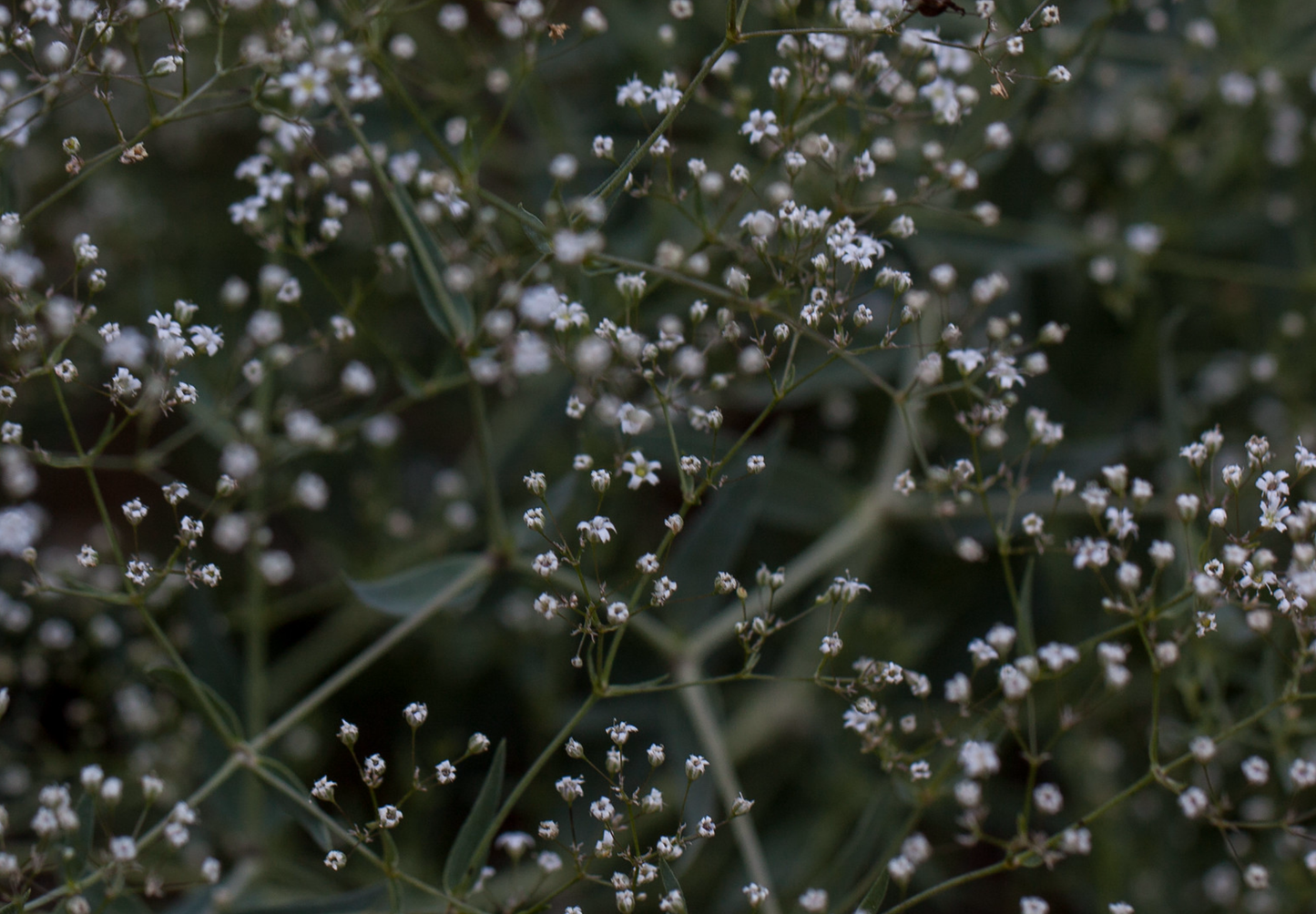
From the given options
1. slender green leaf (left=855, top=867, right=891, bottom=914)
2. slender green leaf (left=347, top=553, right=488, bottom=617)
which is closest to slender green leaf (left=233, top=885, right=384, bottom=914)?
slender green leaf (left=347, top=553, right=488, bottom=617)

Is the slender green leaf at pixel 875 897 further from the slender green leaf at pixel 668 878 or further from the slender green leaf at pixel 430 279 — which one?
the slender green leaf at pixel 430 279

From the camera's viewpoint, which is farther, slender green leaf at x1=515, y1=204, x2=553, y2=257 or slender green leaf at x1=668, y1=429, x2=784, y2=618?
slender green leaf at x1=668, y1=429, x2=784, y2=618

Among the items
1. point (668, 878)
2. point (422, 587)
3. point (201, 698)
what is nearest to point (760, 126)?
point (422, 587)

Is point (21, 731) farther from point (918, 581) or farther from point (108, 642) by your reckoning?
point (918, 581)

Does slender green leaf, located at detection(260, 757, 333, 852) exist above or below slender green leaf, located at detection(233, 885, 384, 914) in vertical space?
above

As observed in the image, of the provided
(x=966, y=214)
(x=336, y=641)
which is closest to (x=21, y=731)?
(x=336, y=641)

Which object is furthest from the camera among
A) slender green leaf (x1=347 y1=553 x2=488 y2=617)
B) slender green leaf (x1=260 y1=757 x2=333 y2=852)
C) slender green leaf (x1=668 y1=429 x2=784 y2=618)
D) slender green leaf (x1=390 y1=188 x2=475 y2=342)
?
slender green leaf (x1=668 y1=429 x2=784 y2=618)

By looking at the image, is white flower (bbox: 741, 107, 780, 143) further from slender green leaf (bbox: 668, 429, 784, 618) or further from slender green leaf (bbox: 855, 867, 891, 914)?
slender green leaf (bbox: 855, 867, 891, 914)

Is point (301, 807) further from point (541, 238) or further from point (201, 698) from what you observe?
point (541, 238)
